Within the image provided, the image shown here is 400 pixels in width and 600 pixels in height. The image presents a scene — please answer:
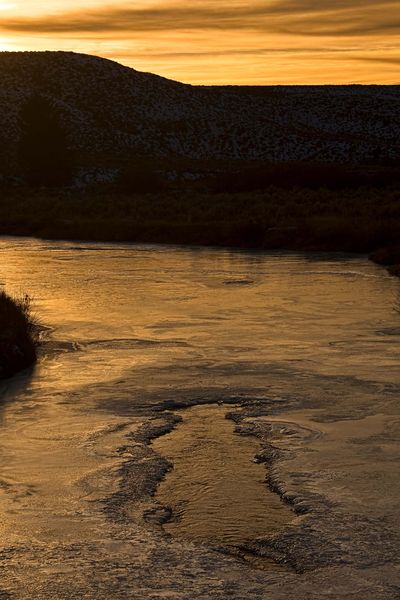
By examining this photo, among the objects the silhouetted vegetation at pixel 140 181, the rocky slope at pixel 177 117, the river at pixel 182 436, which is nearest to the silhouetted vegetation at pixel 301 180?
the silhouetted vegetation at pixel 140 181

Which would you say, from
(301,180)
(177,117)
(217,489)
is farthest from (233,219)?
(177,117)

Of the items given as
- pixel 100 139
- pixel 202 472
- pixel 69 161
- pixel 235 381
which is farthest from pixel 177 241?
pixel 100 139

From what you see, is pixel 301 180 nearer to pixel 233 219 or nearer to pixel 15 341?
pixel 233 219

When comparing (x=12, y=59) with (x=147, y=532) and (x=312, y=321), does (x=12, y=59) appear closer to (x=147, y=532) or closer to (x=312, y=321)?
(x=312, y=321)

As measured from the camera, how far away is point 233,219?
40.0 m

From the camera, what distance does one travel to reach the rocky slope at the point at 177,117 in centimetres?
9475

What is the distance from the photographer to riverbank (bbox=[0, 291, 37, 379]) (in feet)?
46.9

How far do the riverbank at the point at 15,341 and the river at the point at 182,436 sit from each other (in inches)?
12.8

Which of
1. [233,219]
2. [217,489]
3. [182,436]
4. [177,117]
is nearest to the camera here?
[217,489]

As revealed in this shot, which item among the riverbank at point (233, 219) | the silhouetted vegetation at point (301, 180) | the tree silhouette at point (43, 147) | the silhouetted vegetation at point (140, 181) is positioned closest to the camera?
the riverbank at point (233, 219)

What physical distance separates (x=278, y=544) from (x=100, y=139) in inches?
3445

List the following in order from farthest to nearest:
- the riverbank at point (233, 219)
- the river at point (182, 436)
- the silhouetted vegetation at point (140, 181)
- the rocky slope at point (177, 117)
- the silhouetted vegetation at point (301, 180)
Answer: the rocky slope at point (177, 117) < the silhouetted vegetation at point (140, 181) < the silhouetted vegetation at point (301, 180) < the riverbank at point (233, 219) < the river at point (182, 436)

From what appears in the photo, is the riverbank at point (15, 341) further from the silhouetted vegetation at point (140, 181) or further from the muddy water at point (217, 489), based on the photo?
the silhouetted vegetation at point (140, 181)

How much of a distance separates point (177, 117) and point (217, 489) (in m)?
96.5
